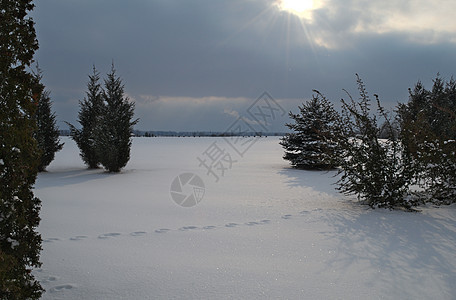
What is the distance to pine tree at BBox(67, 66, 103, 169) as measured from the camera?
14938 mm

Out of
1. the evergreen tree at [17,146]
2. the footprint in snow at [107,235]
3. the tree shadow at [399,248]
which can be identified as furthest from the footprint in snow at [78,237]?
the tree shadow at [399,248]

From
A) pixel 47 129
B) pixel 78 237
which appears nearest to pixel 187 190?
pixel 78 237

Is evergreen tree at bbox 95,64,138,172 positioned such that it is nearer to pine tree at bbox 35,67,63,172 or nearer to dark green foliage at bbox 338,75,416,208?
pine tree at bbox 35,67,63,172

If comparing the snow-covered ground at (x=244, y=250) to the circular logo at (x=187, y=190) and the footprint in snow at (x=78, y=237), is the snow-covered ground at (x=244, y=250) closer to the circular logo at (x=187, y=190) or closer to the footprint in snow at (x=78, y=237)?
the footprint in snow at (x=78, y=237)

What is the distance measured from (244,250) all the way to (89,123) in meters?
13.5

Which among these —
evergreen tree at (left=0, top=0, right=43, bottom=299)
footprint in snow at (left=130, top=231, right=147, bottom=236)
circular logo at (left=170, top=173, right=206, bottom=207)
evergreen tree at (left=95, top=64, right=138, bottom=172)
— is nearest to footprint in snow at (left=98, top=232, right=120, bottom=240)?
footprint in snow at (left=130, top=231, right=147, bottom=236)

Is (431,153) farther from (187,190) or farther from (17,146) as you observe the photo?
(17,146)

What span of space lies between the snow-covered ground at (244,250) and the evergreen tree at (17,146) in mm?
764

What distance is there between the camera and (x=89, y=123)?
50.2 ft

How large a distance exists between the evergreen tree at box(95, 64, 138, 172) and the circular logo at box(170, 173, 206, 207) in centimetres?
373

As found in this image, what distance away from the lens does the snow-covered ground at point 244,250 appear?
Result: 3111mm

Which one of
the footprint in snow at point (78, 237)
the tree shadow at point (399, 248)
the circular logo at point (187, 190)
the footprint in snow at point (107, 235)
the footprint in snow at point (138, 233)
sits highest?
the footprint in snow at point (78, 237)

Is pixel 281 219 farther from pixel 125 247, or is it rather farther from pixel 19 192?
pixel 19 192

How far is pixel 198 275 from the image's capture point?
133 inches
